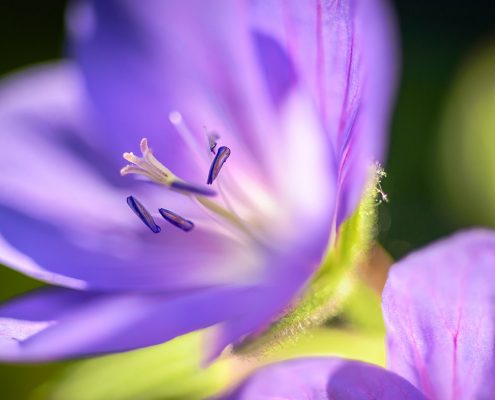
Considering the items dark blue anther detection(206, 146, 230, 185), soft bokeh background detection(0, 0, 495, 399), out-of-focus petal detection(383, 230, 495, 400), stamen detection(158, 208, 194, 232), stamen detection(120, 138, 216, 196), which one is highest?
stamen detection(120, 138, 216, 196)

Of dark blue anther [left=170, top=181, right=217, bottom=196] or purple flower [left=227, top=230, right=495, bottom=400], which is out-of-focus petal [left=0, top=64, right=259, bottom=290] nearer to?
dark blue anther [left=170, top=181, right=217, bottom=196]

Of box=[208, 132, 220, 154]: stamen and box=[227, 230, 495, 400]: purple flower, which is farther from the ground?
box=[208, 132, 220, 154]: stamen

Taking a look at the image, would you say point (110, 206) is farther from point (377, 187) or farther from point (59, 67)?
point (377, 187)

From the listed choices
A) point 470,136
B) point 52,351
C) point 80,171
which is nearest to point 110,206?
point 80,171

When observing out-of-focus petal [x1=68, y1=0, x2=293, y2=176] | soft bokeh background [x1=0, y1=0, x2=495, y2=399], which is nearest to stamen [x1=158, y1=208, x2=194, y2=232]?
out-of-focus petal [x1=68, y1=0, x2=293, y2=176]

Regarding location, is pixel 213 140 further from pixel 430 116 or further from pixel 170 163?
pixel 430 116
